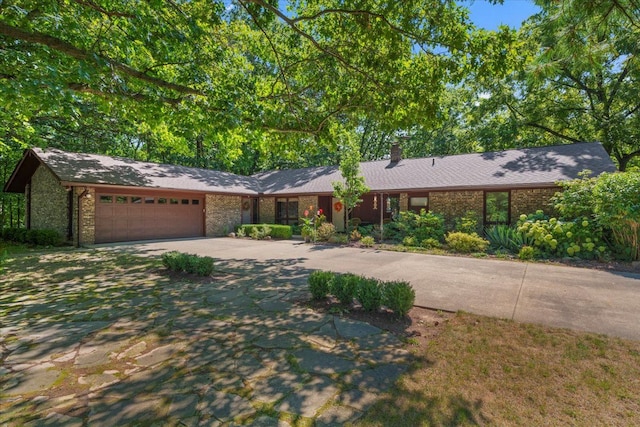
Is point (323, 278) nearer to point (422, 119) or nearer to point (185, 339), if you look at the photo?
point (185, 339)

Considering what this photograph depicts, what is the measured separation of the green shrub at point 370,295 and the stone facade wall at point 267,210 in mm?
16663

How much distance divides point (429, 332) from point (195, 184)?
55.8 feet

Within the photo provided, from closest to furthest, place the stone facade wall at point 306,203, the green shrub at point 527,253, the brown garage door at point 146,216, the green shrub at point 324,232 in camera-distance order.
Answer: the green shrub at point 527,253 → the brown garage door at point 146,216 → the green shrub at point 324,232 → the stone facade wall at point 306,203

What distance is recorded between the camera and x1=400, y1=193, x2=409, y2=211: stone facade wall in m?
16.3

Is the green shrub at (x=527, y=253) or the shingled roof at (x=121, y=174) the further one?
the shingled roof at (x=121, y=174)

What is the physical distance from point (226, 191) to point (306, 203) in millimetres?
5163

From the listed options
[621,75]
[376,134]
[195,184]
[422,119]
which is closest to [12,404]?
[422,119]

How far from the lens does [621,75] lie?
1655 centimetres

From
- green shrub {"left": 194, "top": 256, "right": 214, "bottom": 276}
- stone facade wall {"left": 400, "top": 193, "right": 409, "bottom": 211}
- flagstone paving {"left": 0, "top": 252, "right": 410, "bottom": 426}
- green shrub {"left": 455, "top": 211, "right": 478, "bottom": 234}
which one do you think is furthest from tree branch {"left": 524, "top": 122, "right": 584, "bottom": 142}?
green shrub {"left": 194, "top": 256, "right": 214, "bottom": 276}

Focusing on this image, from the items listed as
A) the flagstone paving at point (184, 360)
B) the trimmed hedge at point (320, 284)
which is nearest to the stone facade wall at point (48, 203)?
the flagstone paving at point (184, 360)

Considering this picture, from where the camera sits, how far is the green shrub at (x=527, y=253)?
34.3 ft

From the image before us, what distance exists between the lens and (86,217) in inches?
532

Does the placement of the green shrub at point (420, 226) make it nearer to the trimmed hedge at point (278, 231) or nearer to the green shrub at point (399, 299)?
the trimmed hedge at point (278, 231)

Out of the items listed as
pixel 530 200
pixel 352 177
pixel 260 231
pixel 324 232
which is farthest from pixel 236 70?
pixel 530 200
